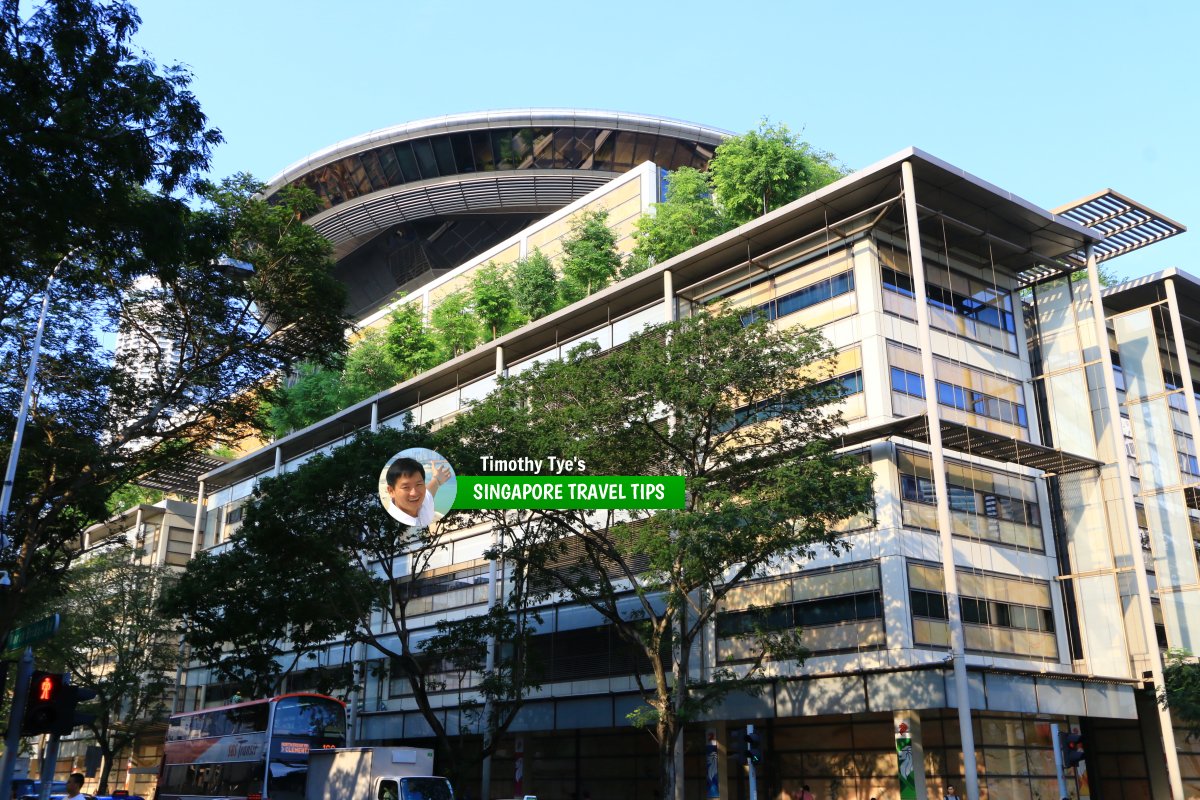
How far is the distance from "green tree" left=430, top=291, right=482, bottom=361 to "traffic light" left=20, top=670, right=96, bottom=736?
153 feet

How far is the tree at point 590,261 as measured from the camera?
5509 cm

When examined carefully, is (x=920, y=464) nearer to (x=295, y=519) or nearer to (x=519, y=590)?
(x=519, y=590)

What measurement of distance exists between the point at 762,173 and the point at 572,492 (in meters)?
24.9

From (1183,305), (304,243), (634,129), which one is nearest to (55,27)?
(304,243)

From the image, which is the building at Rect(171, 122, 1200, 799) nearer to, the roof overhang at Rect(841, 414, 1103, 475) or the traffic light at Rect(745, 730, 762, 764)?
the roof overhang at Rect(841, 414, 1103, 475)

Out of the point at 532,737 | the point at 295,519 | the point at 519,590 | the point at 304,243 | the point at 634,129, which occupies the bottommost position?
the point at 532,737

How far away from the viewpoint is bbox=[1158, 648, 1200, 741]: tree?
94.7 ft

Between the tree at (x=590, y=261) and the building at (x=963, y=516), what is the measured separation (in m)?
15.8

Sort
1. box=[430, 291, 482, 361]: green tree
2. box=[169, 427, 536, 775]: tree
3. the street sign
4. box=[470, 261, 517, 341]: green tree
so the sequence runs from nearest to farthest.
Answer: the street sign
box=[169, 427, 536, 775]: tree
box=[470, 261, 517, 341]: green tree
box=[430, 291, 482, 361]: green tree

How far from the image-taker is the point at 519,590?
3167 centimetres

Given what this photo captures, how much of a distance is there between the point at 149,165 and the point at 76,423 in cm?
1090

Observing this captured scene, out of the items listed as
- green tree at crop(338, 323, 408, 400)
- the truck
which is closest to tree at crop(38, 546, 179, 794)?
green tree at crop(338, 323, 408, 400)

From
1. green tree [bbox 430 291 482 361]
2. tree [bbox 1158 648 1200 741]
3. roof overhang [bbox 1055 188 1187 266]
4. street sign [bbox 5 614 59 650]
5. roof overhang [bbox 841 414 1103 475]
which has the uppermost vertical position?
green tree [bbox 430 291 482 361]

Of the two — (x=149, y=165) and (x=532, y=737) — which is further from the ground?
(x=149, y=165)
